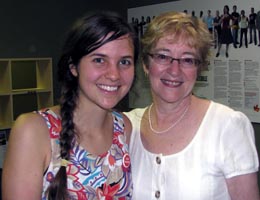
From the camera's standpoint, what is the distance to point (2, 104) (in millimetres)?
3350

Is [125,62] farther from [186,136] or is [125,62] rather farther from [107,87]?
[186,136]

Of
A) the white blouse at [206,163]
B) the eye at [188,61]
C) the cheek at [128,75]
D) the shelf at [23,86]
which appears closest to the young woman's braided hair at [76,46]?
the cheek at [128,75]

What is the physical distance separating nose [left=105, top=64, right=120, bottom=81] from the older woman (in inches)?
10.6

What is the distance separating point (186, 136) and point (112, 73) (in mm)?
435

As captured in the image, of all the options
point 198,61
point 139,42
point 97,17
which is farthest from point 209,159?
point 97,17

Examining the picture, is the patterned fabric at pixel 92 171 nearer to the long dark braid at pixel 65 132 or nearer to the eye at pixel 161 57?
the long dark braid at pixel 65 132

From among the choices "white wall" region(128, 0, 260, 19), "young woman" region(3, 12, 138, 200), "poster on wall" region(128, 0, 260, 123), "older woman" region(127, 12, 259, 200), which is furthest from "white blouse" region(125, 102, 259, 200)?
"white wall" region(128, 0, 260, 19)

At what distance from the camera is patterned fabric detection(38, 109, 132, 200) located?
1302mm

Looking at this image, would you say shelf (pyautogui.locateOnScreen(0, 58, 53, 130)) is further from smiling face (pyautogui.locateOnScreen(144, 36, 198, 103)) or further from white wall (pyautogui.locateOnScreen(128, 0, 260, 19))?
smiling face (pyautogui.locateOnScreen(144, 36, 198, 103))

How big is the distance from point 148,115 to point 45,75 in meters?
2.05

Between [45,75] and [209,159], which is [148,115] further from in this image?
[45,75]

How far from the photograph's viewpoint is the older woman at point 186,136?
1.37m

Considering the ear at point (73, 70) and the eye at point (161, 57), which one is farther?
the eye at point (161, 57)

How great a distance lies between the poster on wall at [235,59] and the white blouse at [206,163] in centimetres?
127
